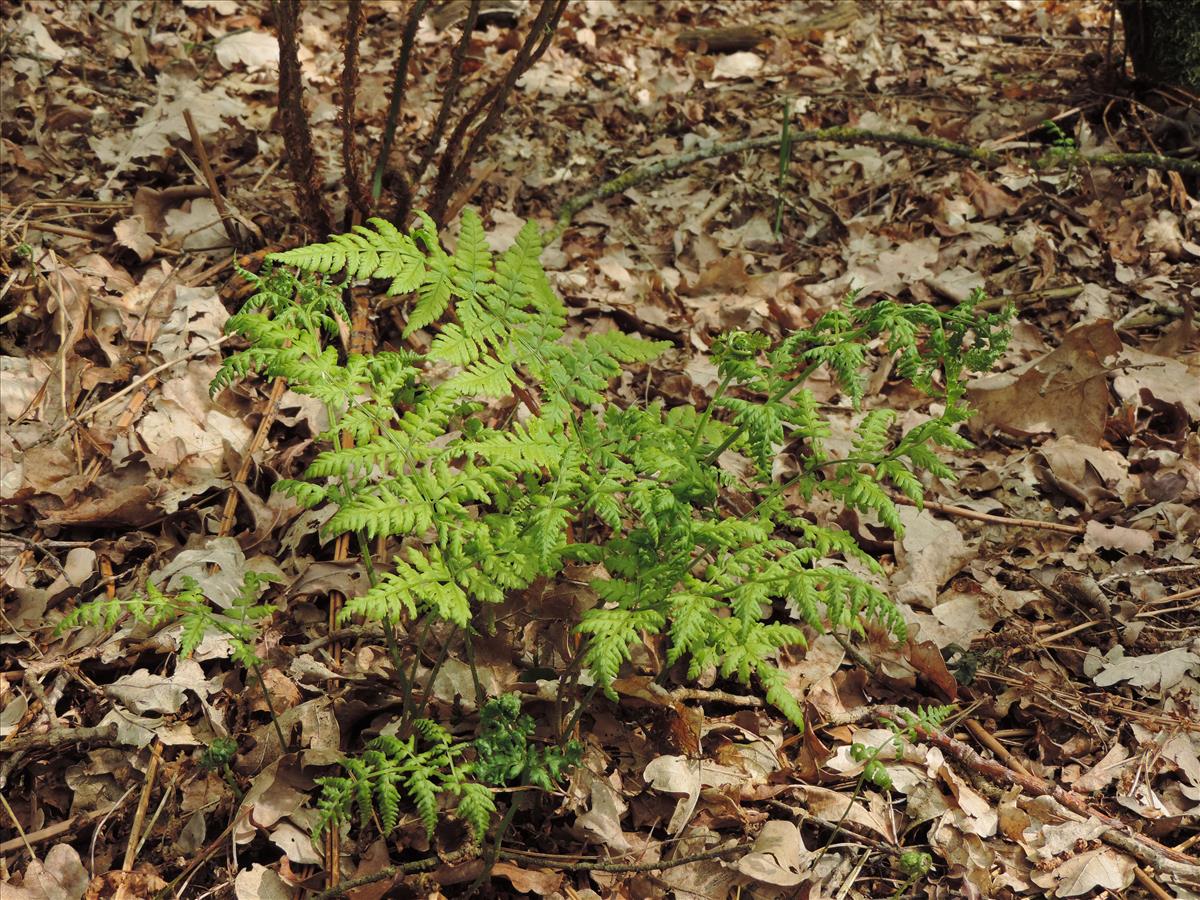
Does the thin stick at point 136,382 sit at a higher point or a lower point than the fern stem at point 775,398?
lower

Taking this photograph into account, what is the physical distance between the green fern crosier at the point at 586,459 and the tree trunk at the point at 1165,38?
11.8 ft

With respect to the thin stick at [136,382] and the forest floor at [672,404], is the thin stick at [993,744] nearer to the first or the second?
the forest floor at [672,404]

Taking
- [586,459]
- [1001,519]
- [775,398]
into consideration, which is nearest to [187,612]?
[586,459]

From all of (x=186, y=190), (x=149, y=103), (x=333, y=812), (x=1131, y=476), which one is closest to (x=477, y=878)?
(x=333, y=812)

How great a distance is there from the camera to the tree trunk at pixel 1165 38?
451 cm

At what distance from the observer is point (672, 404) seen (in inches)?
142

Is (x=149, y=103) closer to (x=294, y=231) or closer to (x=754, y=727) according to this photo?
(x=294, y=231)

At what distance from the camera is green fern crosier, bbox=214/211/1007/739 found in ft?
6.18

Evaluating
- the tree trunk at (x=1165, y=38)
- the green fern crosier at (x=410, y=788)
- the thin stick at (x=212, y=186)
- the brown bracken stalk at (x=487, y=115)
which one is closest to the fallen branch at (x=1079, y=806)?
the green fern crosier at (x=410, y=788)

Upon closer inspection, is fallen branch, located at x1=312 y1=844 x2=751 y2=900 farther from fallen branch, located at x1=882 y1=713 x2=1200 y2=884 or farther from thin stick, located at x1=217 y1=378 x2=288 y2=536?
thin stick, located at x1=217 y1=378 x2=288 y2=536

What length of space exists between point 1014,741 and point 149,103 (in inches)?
179

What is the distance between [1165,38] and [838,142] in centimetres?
158

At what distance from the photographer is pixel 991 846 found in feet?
7.97

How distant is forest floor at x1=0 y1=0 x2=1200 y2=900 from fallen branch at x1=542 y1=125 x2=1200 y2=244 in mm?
75
